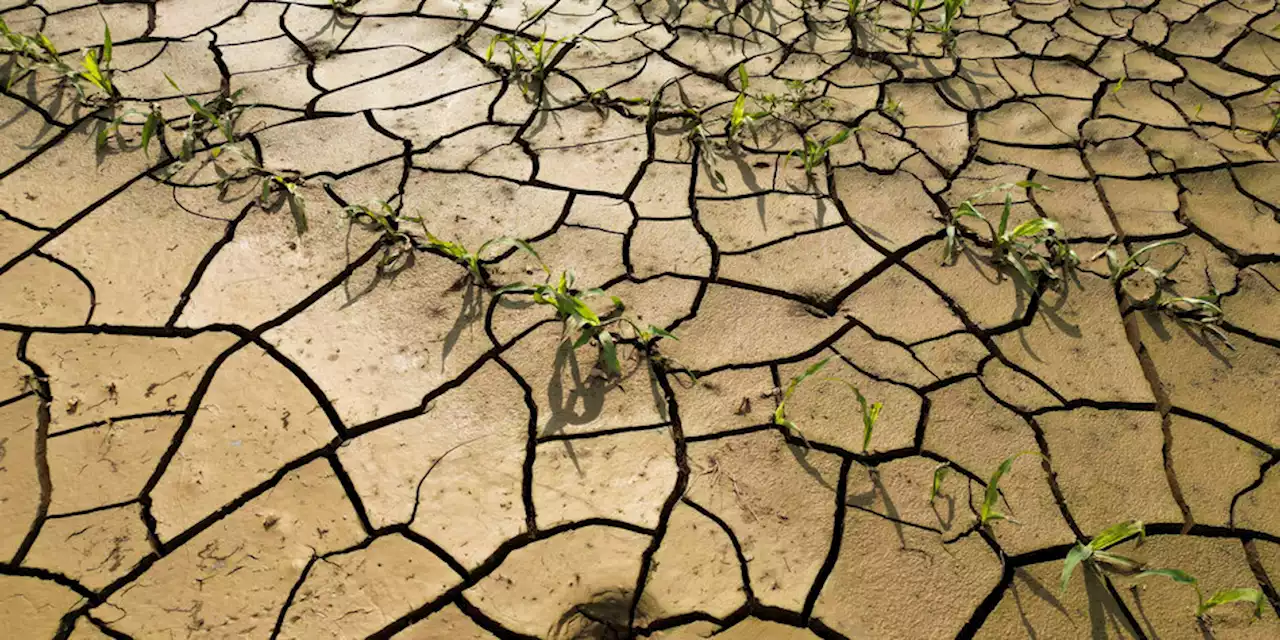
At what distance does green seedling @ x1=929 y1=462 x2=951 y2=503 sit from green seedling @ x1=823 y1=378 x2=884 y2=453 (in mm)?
154

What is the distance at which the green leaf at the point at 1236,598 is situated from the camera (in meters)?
1.39

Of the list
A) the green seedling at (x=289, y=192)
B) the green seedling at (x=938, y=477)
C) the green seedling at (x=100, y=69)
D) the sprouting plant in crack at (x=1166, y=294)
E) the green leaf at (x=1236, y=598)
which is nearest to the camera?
the green leaf at (x=1236, y=598)

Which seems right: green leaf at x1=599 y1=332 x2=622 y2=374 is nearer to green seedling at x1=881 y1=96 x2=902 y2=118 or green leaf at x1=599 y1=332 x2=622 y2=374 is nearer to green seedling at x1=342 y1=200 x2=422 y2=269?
green seedling at x1=342 y1=200 x2=422 y2=269

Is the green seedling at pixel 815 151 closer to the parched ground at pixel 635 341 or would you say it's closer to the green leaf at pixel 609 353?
the parched ground at pixel 635 341

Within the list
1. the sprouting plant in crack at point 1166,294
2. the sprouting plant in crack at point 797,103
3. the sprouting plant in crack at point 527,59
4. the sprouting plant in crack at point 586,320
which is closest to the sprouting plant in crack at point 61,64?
the sprouting plant in crack at point 527,59

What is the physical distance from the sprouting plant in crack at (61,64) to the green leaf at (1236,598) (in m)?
3.41

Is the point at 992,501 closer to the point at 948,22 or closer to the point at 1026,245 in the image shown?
the point at 1026,245

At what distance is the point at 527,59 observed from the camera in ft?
9.31

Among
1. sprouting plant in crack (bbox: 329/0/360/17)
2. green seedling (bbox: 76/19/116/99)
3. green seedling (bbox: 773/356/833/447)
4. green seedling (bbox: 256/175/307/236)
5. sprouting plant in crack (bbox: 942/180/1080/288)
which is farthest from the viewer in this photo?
sprouting plant in crack (bbox: 329/0/360/17)

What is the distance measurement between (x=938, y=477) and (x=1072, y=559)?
28 cm

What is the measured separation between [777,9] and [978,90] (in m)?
0.92

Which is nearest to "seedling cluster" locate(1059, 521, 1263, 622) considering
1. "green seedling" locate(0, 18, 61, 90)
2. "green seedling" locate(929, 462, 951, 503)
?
"green seedling" locate(929, 462, 951, 503)

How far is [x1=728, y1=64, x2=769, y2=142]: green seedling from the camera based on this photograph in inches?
98.2

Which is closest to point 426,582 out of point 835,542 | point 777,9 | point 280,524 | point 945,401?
point 280,524
